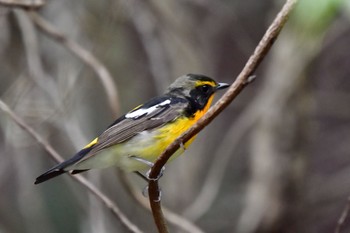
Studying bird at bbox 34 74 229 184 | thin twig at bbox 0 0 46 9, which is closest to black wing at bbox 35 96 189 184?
bird at bbox 34 74 229 184

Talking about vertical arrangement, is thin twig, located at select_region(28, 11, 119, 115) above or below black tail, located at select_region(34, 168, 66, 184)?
above

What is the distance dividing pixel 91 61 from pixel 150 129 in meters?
1.09

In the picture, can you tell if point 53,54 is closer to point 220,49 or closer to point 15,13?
point 15,13

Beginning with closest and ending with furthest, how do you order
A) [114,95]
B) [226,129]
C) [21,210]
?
[114,95] → [21,210] → [226,129]

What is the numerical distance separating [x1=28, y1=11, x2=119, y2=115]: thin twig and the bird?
643mm

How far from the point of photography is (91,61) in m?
3.95

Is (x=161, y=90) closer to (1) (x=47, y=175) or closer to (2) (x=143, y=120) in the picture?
(2) (x=143, y=120)

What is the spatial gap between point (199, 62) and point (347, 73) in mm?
1287

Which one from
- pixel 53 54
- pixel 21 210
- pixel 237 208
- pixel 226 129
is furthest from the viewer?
pixel 226 129

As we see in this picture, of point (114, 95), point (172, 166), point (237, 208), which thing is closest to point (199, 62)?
point (172, 166)

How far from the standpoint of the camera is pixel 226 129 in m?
6.04

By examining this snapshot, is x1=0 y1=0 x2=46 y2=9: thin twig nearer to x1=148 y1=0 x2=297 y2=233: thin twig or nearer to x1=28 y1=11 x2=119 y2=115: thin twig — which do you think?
x1=28 y1=11 x2=119 y2=115: thin twig

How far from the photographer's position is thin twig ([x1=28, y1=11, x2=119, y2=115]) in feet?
12.2

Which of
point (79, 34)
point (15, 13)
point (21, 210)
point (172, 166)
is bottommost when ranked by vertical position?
point (172, 166)
